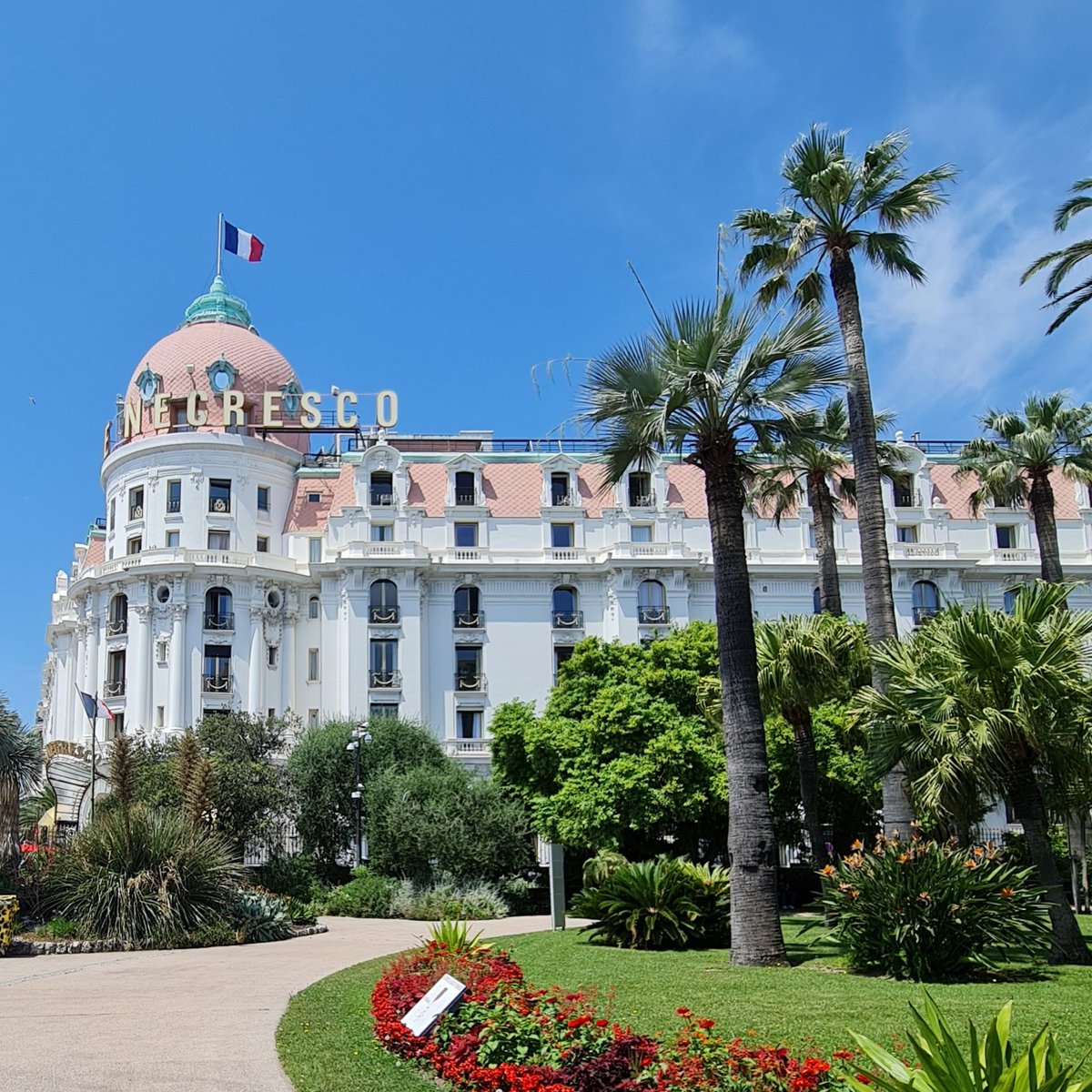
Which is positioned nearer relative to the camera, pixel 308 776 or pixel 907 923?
pixel 907 923

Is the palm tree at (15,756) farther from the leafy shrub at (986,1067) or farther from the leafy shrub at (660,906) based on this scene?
the leafy shrub at (986,1067)

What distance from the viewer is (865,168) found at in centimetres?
2573

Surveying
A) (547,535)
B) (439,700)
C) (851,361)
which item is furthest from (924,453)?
(851,361)

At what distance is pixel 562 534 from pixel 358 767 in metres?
19.4

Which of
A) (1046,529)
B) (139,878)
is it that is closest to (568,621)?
(1046,529)

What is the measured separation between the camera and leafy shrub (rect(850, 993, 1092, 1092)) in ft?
20.7

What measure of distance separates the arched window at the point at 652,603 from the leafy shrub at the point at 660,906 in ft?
110

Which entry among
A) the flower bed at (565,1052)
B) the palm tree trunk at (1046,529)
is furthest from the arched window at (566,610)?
the flower bed at (565,1052)

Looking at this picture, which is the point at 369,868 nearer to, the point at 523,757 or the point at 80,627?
the point at 523,757

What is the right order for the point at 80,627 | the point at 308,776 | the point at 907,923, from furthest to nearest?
the point at 80,627
the point at 308,776
the point at 907,923

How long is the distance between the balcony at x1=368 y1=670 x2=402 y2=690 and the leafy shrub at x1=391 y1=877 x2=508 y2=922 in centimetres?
1895

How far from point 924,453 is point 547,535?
2047 centimetres

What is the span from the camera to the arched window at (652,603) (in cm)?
5612

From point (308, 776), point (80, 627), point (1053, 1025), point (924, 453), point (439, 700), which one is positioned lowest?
point (1053, 1025)
